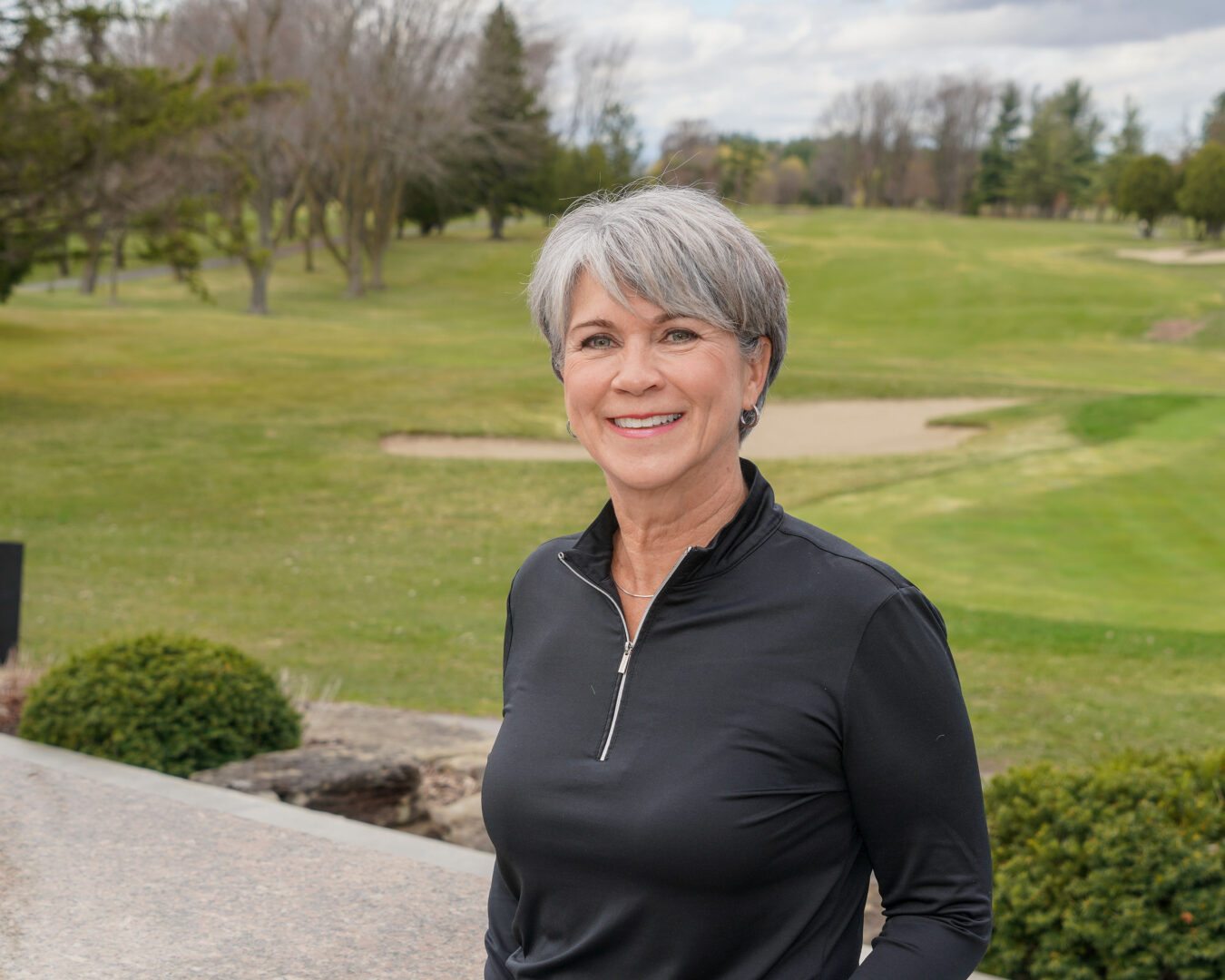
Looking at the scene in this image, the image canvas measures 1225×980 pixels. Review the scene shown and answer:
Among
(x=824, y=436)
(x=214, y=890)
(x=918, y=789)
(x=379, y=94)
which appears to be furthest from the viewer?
(x=379, y=94)

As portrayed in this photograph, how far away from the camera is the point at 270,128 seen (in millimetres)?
43062

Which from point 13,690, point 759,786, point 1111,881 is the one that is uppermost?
point 759,786

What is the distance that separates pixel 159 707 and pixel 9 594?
7.99ft

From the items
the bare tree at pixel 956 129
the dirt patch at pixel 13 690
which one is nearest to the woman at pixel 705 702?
the dirt patch at pixel 13 690

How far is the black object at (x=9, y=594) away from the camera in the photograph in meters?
7.29

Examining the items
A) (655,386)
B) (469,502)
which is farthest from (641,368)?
(469,502)

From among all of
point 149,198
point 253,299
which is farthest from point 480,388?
point 253,299

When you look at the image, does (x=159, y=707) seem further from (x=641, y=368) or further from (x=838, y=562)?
(x=838, y=562)

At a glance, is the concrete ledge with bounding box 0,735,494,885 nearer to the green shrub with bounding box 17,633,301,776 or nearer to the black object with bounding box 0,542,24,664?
the green shrub with bounding box 17,633,301,776

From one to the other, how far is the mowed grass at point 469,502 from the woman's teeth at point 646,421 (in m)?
5.85

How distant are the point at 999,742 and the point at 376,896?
15.8ft

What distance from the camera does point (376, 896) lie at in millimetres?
4035

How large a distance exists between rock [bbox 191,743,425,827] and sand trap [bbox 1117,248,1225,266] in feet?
179

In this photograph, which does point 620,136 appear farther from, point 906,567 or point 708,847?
point 708,847
